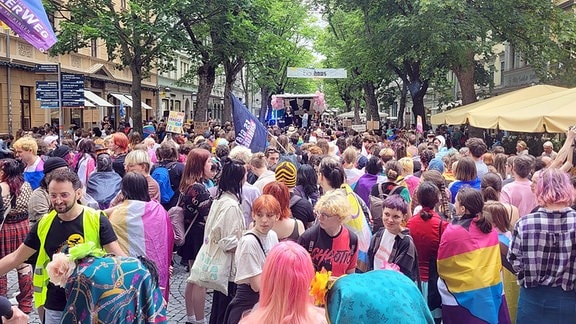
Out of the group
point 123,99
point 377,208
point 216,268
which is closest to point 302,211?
point 216,268

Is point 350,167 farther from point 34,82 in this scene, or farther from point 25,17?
point 34,82

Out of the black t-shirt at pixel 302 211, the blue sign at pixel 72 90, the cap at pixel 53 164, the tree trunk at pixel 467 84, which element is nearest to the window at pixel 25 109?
the blue sign at pixel 72 90

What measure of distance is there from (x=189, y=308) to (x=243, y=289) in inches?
80.7

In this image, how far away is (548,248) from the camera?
401 centimetres

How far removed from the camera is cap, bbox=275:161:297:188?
5.68 metres

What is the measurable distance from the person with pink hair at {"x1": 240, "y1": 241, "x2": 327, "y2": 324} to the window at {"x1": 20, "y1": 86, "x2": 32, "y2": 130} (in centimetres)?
2382

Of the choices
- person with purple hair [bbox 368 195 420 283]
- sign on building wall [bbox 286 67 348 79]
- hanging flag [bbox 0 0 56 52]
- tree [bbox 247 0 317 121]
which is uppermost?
tree [bbox 247 0 317 121]

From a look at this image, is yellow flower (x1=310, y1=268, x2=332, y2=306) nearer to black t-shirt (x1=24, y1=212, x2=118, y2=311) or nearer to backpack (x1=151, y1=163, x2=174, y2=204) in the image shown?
black t-shirt (x1=24, y1=212, x2=118, y2=311)

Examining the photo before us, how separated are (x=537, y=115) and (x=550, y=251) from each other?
7.34 metres

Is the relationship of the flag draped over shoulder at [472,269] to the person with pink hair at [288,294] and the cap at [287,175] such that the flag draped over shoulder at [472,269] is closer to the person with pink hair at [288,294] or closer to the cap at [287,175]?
the cap at [287,175]

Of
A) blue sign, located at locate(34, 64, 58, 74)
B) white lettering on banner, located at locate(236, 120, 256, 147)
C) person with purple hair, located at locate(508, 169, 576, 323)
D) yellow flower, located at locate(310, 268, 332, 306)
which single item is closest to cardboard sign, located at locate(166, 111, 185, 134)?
blue sign, located at locate(34, 64, 58, 74)

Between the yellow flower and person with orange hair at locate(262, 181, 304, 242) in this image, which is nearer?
the yellow flower

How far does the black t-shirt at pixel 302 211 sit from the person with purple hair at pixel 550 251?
1.92m

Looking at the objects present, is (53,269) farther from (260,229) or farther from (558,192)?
(558,192)
